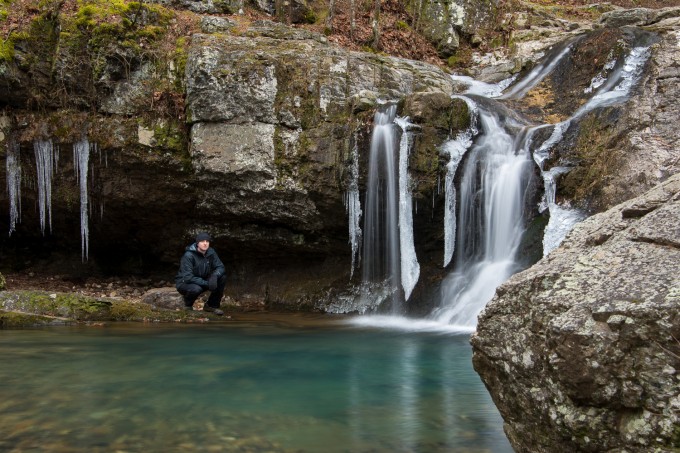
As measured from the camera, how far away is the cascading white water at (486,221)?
9.59 metres

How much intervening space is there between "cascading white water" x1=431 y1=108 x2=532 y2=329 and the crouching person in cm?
405

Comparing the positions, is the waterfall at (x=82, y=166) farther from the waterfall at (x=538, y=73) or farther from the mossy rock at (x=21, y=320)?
the waterfall at (x=538, y=73)

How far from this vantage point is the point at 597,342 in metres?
2.16

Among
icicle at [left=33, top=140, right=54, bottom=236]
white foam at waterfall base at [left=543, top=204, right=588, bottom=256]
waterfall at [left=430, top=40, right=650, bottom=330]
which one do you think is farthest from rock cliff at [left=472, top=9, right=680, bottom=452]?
icicle at [left=33, top=140, right=54, bottom=236]

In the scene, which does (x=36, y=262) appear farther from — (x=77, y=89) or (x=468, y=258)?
(x=468, y=258)

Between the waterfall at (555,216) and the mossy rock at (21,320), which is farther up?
the waterfall at (555,216)

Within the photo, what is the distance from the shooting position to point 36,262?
14203mm

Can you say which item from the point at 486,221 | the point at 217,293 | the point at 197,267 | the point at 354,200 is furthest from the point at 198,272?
the point at 486,221

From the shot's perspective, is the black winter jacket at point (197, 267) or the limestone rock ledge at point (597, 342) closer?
the limestone rock ledge at point (597, 342)

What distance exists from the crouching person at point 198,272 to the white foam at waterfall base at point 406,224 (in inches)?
140

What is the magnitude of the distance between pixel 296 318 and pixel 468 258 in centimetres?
349

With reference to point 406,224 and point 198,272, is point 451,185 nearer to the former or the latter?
point 406,224

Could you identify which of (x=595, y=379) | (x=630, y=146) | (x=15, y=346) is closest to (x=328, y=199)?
(x=630, y=146)

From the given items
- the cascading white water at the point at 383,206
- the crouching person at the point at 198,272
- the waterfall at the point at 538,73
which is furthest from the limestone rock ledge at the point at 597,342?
the waterfall at the point at 538,73
